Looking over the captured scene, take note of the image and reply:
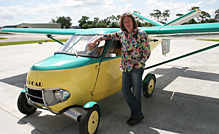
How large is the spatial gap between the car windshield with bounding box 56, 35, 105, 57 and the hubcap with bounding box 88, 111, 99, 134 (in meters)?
1.12

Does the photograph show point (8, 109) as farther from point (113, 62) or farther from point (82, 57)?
point (113, 62)

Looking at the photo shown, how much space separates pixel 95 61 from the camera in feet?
11.1

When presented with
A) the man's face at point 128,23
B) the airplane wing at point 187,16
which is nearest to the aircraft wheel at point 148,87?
the man's face at point 128,23

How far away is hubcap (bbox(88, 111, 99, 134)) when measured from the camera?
2994mm

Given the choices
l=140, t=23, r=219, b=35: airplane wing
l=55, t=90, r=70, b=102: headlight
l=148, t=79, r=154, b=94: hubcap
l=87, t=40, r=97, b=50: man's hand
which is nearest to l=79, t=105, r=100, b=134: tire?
l=55, t=90, r=70, b=102: headlight

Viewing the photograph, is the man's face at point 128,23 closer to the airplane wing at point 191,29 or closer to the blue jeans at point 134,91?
the blue jeans at point 134,91

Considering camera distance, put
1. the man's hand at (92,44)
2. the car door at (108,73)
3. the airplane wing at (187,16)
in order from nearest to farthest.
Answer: the man's hand at (92,44), the car door at (108,73), the airplane wing at (187,16)

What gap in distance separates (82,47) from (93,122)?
149 cm

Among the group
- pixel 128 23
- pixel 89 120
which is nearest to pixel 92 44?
pixel 128 23

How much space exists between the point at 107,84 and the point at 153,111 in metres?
1.27

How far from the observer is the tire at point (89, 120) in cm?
286

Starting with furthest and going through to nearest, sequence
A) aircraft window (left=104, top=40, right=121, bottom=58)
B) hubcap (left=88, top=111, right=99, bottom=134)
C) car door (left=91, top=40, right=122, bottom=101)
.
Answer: aircraft window (left=104, top=40, right=121, bottom=58) → car door (left=91, top=40, right=122, bottom=101) → hubcap (left=88, top=111, right=99, bottom=134)

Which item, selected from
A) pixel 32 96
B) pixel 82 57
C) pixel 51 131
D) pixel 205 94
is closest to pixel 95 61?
pixel 82 57

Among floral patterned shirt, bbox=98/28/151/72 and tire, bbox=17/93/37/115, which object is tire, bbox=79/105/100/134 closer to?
floral patterned shirt, bbox=98/28/151/72
